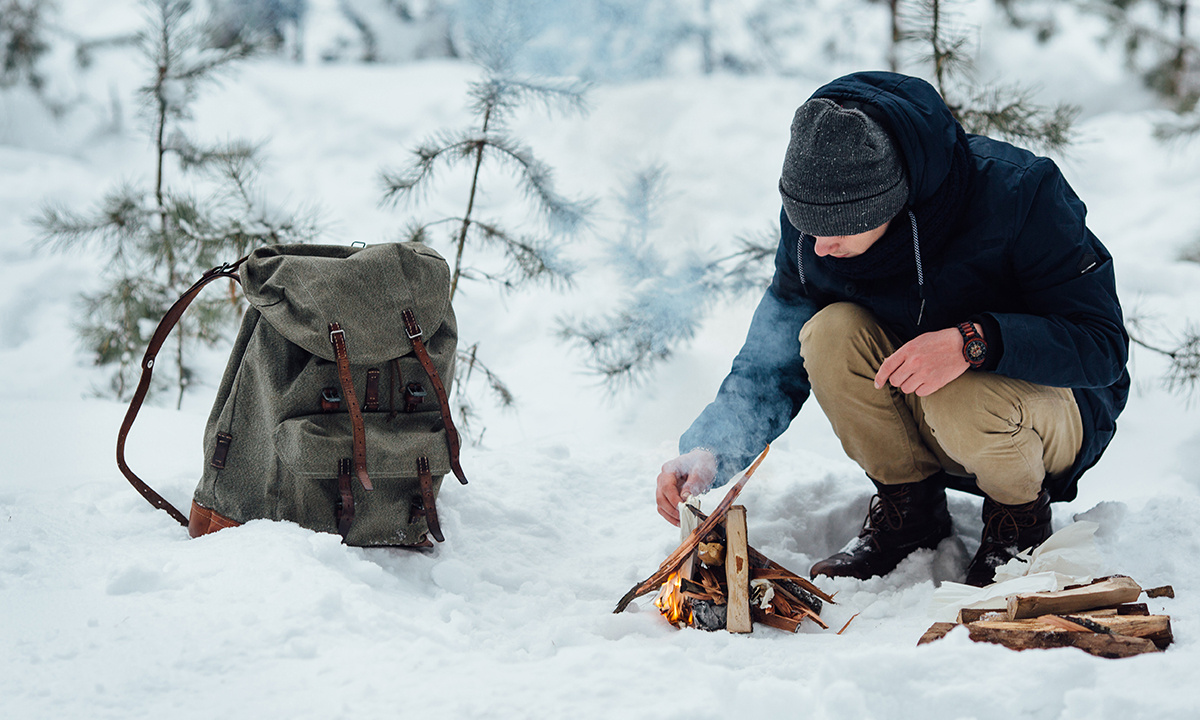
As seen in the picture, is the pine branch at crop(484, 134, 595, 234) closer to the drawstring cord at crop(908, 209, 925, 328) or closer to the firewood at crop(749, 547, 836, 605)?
the drawstring cord at crop(908, 209, 925, 328)

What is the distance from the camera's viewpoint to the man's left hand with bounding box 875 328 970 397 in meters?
1.53

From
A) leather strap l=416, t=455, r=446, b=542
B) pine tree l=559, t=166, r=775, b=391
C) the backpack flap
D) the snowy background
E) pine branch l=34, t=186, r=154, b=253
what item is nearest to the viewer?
the snowy background

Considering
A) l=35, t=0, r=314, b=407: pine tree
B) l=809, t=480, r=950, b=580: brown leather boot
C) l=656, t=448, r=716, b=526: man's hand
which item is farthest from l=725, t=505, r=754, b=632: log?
l=35, t=0, r=314, b=407: pine tree

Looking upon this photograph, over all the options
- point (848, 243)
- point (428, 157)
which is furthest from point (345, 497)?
point (428, 157)

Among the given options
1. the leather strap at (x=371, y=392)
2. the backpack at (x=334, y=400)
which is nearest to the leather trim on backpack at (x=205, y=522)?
the backpack at (x=334, y=400)

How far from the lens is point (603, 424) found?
3.48 metres

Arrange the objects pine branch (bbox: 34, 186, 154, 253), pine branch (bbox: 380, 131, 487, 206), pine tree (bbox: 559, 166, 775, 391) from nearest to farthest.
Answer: pine branch (bbox: 380, 131, 487, 206) < pine tree (bbox: 559, 166, 775, 391) < pine branch (bbox: 34, 186, 154, 253)

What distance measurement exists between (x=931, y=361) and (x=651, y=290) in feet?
5.35

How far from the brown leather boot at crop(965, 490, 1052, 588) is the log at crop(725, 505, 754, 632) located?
524mm

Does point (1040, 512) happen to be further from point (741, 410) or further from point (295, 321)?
point (295, 321)

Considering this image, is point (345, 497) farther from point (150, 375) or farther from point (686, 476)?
point (686, 476)

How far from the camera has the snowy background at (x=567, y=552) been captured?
1.08m

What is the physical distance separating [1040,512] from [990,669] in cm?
82

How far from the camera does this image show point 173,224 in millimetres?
3322
